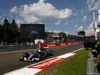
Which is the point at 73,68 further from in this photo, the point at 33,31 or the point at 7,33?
the point at 7,33

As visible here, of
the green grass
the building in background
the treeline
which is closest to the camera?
the green grass

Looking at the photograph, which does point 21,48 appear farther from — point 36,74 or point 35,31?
point 35,31

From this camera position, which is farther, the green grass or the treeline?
the treeline

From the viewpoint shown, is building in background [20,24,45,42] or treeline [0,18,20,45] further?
treeline [0,18,20,45]

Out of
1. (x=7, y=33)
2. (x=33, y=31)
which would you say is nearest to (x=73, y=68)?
(x=33, y=31)

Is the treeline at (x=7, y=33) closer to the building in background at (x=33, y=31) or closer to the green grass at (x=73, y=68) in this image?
the building in background at (x=33, y=31)

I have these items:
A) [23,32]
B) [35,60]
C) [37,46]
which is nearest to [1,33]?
[23,32]

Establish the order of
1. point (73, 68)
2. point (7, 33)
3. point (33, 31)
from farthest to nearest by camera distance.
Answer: point (7, 33) < point (33, 31) < point (73, 68)

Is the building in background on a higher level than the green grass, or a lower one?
higher

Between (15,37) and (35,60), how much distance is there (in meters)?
52.1

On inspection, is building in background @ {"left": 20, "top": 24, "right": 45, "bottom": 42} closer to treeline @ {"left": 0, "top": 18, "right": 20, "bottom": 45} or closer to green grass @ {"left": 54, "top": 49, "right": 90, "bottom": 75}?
treeline @ {"left": 0, "top": 18, "right": 20, "bottom": 45}

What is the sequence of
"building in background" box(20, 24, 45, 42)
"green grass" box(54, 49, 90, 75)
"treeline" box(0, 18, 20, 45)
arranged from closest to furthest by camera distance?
"green grass" box(54, 49, 90, 75)
"building in background" box(20, 24, 45, 42)
"treeline" box(0, 18, 20, 45)

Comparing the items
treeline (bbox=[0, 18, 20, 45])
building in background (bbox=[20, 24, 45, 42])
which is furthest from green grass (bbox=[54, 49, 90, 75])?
treeline (bbox=[0, 18, 20, 45])

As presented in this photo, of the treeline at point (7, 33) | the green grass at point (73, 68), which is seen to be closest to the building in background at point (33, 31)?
the treeline at point (7, 33)
